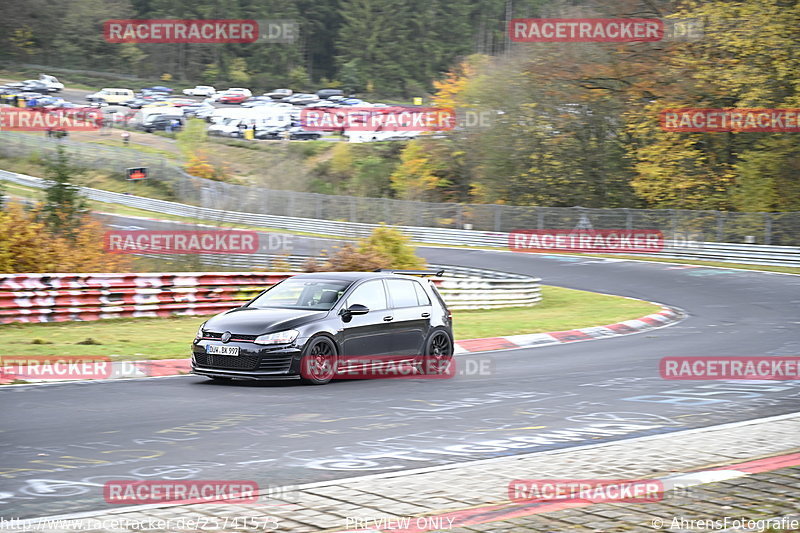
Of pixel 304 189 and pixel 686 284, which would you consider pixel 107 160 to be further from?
pixel 686 284

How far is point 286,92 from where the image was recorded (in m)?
109

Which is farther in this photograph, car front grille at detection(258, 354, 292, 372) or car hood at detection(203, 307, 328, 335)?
car hood at detection(203, 307, 328, 335)

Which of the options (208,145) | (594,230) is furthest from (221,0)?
(594,230)

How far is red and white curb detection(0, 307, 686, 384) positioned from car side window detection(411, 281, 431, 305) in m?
3.08

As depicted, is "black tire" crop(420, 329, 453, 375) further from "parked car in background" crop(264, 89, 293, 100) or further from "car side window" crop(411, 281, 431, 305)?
"parked car in background" crop(264, 89, 293, 100)

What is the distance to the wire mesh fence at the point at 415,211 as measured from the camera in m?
44.4

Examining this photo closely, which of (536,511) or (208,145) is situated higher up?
(208,145)

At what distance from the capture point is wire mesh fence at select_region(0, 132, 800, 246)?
1750 inches

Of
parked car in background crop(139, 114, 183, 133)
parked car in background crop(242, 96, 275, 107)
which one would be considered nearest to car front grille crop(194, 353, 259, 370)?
parked car in background crop(139, 114, 183, 133)

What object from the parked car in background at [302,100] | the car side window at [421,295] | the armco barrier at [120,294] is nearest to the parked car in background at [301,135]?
the parked car in background at [302,100]

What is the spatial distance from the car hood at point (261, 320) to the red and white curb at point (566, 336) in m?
5.21

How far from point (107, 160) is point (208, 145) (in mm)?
17690

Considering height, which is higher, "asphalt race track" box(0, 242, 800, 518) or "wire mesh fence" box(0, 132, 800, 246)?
"wire mesh fence" box(0, 132, 800, 246)

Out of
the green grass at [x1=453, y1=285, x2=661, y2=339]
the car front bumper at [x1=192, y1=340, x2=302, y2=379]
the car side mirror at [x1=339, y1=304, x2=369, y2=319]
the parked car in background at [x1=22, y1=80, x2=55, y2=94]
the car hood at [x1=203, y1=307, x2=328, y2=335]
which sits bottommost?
the green grass at [x1=453, y1=285, x2=661, y2=339]
